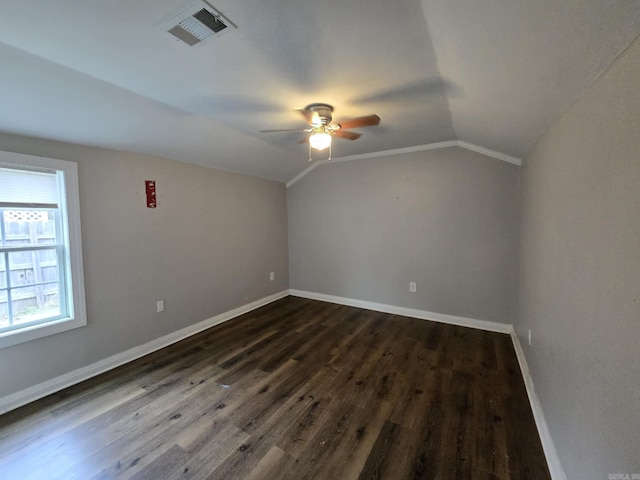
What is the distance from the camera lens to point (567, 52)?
1.01 meters

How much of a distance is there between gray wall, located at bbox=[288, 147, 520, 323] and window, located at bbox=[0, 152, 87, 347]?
3.07 metres

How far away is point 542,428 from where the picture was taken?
1.70 m

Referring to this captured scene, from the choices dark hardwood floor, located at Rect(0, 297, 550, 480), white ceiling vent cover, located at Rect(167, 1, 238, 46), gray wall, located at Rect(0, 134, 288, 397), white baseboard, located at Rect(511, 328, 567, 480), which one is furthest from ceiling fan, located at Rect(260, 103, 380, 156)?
white baseboard, located at Rect(511, 328, 567, 480)

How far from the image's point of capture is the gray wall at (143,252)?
90.7 inches

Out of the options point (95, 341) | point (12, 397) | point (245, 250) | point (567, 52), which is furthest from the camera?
point (245, 250)

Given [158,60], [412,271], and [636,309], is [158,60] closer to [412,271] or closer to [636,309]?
[636,309]

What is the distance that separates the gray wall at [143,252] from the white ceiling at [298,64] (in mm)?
327

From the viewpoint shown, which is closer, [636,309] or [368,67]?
[636,309]

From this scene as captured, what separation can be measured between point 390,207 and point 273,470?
3.26 m

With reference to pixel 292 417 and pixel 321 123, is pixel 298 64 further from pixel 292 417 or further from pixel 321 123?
pixel 292 417

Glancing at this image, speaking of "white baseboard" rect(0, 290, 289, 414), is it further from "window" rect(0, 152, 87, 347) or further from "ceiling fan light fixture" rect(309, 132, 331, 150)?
"ceiling fan light fixture" rect(309, 132, 331, 150)

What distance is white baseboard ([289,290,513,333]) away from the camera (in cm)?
330

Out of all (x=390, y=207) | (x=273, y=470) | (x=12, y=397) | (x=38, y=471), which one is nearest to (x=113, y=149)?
(x=12, y=397)

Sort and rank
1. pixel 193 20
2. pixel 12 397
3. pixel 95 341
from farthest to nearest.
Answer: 1. pixel 95 341
2. pixel 12 397
3. pixel 193 20
